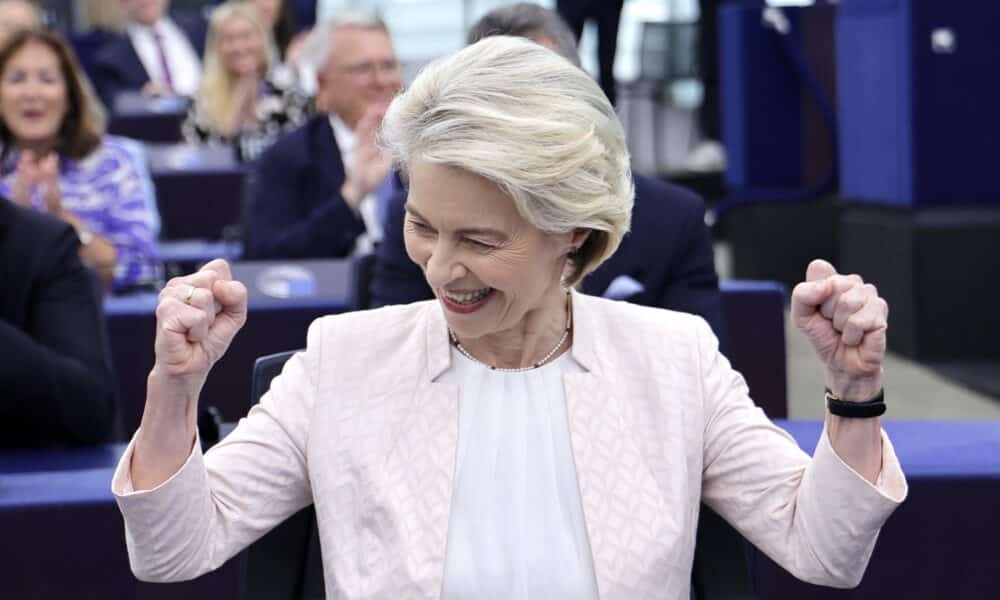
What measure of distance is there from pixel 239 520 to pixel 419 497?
21 cm

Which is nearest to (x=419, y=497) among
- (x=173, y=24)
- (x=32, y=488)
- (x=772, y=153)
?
(x=32, y=488)

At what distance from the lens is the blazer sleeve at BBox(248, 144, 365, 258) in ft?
15.2

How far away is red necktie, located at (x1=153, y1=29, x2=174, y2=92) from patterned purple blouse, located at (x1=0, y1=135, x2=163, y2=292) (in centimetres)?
584

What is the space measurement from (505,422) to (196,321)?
441 millimetres

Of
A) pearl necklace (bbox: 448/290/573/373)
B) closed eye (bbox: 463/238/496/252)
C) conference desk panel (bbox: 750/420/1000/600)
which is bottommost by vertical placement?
conference desk panel (bbox: 750/420/1000/600)

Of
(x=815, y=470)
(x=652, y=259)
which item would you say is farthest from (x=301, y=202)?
(x=815, y=470)

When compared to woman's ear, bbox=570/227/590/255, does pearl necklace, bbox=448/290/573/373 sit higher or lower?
lower

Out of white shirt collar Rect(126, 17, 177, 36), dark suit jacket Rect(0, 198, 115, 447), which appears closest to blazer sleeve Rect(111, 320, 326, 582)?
dark suit jacket Rect(0, 198, 115, 447)

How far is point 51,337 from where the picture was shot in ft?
9.70

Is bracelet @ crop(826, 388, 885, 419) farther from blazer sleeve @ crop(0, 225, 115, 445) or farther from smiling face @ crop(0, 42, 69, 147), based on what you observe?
smiling face @ crop(0, 42, 69, 147)

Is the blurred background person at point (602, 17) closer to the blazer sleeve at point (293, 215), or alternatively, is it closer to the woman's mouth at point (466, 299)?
the blazer sleeve at point (293, 215)

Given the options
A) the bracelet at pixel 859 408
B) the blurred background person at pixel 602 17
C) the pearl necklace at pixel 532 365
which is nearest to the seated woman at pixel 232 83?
the blurred background person at pixel 602 17

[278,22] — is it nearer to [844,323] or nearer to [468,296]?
[468,296]

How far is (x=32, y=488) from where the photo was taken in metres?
2.55
